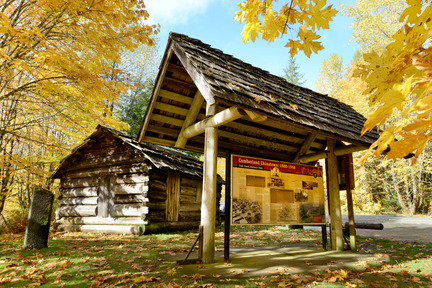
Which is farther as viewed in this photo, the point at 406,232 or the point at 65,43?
the point at 406,232

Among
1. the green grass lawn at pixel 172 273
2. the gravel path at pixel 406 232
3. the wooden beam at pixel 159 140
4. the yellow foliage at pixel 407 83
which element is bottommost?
the gravel path at pixel 406 232

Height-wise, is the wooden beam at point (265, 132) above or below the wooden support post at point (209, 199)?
above

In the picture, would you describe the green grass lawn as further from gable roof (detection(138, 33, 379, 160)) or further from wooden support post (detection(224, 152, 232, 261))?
gable roof (detection(138, 33, 379, 160))

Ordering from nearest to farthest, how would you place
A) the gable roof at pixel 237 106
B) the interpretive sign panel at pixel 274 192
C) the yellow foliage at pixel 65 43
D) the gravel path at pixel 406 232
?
1. the gable roof at pixel 237 106
2. the interpretive sign panel at pixel 274 192
3. the yellow foliage at pixel 65 43
4. the gravel path at pixel 406 232

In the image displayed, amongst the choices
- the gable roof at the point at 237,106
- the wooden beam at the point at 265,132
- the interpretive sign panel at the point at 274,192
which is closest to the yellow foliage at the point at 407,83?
the gable roof at the point at 237,106

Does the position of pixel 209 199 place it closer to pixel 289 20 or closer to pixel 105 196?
pixel 289 20

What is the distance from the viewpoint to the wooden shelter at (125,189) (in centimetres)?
1142

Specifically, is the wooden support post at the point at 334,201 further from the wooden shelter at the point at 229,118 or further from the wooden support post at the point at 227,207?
the wooden support post at the point at 227,207

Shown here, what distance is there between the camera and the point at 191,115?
6824mm

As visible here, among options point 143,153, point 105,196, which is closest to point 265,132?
point 143,153

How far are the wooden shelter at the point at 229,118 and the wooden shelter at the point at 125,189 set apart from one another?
14.3ft

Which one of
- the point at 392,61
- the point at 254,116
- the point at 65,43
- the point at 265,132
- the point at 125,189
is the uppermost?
the point at 65,43

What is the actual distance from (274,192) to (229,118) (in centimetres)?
227

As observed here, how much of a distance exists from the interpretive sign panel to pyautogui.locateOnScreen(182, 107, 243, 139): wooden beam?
34.3 inches
